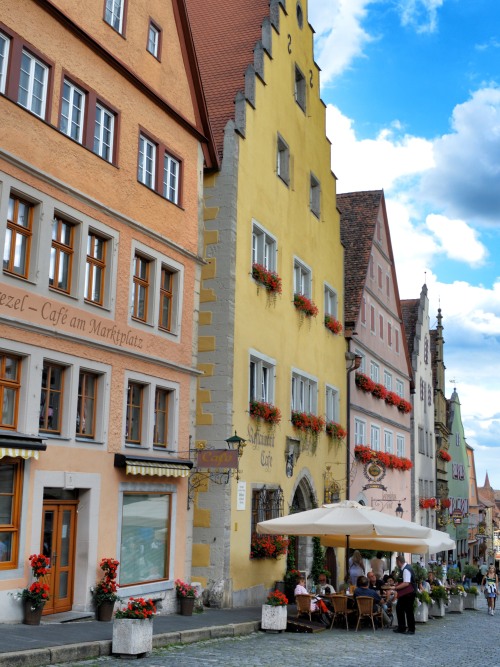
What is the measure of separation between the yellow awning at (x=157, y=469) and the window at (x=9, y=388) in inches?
121

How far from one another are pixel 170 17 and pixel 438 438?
3760 centimetres

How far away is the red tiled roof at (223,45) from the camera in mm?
24406

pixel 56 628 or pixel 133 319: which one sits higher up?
pixel 133 319

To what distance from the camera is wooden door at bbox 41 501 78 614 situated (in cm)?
1567

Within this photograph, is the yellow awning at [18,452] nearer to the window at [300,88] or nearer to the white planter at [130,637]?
the white planter at [130,637]

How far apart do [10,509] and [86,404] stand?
295 cm

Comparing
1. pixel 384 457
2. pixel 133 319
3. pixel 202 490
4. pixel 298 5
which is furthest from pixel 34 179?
pixel 384 457

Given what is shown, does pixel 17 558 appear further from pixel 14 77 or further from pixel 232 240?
pixel 232 240

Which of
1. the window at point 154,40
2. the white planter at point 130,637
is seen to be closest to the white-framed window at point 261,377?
the window at point 154,40

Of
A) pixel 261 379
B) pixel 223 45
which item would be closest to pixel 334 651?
pixel 261 379

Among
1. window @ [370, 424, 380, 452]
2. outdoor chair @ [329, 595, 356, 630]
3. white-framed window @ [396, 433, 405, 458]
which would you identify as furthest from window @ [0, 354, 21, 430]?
white-framed window @ [396, 433, 405, 458]

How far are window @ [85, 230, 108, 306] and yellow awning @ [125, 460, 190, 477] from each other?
122 inches

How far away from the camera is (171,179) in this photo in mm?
20453

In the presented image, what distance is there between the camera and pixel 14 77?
15.0 metres
